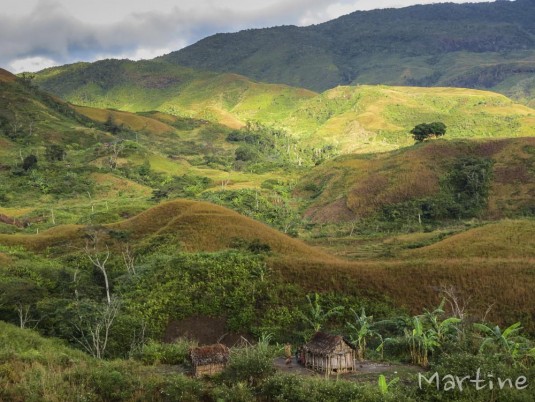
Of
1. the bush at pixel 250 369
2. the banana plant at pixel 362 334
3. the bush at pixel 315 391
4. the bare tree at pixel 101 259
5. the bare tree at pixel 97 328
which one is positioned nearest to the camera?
the bush at pixel 315 391

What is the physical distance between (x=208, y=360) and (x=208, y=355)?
0.77 feet

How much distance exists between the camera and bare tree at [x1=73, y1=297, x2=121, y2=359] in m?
24.8

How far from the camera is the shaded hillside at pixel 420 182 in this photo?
65562 mm

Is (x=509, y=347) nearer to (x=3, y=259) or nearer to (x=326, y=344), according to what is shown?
(x=326, y=344)

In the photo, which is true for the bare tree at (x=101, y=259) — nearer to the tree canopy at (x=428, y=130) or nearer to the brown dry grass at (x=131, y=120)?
the tree canopy at (x=428, y=130)

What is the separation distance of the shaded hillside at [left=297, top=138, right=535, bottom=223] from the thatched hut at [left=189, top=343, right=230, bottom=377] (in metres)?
48.3

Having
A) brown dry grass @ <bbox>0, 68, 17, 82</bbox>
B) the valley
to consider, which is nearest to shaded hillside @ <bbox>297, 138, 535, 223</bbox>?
the valley

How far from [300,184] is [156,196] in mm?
26612

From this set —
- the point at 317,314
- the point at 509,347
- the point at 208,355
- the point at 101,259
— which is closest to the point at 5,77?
the point at 101,259

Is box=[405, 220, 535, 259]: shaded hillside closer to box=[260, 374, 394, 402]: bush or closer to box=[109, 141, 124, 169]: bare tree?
box=[260, 374, 394, 402]: bush

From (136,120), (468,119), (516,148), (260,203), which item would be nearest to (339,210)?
(260,203)

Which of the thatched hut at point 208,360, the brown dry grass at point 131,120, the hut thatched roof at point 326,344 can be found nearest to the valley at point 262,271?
the thatched hut at point 208,360

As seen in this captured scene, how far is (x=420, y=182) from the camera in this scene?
71.0m

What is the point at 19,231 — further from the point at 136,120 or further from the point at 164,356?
the point at 136,120
